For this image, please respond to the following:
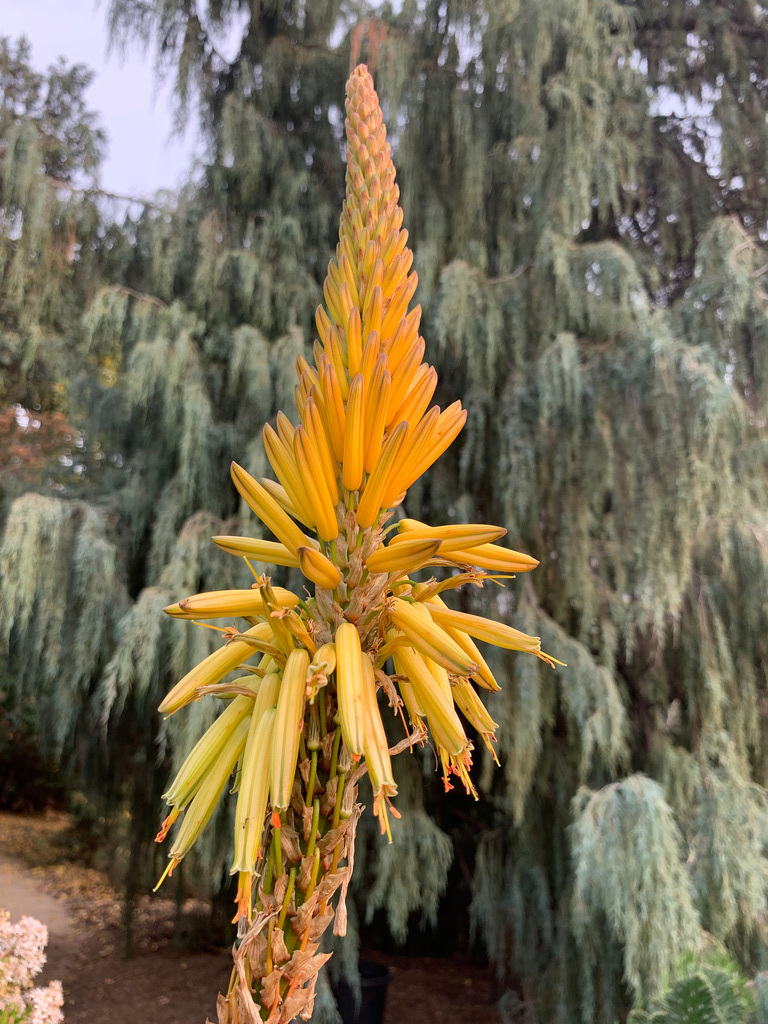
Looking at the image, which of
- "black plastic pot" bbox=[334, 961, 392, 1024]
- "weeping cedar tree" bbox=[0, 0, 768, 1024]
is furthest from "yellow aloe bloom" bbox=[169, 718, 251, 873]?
"black plastic pot" bbox=[334, 961, 392, 1024]

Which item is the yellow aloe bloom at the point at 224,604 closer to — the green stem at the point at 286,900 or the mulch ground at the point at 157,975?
the green stem at the point at 286,900

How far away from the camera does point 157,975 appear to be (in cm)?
542

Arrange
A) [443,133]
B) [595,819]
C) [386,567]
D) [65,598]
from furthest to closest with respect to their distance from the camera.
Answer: [443,133] < [65,598] < [595,819] < [386,567]

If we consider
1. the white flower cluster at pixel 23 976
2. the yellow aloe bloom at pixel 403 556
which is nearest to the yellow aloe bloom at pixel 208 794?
the yellow aloe bloom at pixel 403 556

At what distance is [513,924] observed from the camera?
3.71 meters

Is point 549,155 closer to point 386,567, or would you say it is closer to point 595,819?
point 595,819

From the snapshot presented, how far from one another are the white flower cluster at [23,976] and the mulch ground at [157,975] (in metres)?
2.10

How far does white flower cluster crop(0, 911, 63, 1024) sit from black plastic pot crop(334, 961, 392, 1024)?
7.62 feet

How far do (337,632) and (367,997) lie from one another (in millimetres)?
4706

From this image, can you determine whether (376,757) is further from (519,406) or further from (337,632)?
(519,406)

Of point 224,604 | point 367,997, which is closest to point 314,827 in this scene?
point 224,604

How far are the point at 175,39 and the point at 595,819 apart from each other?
187 inches

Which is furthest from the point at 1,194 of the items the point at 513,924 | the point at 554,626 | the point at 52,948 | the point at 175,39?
the point at 52,948

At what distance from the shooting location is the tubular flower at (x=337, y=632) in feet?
2.32
